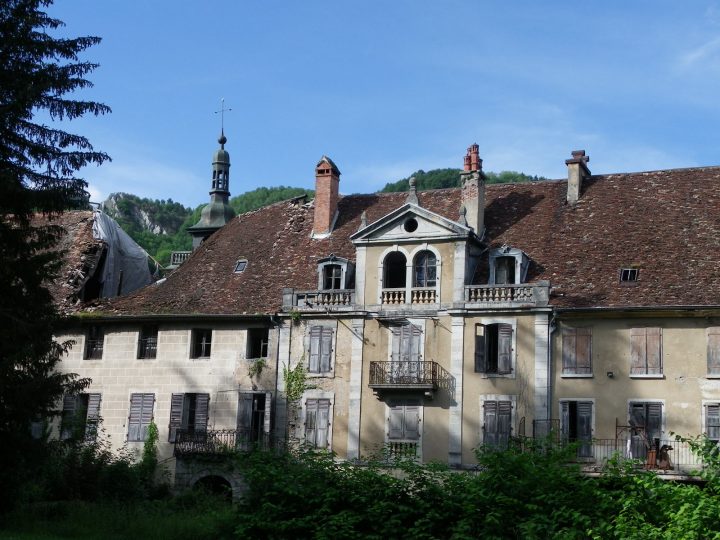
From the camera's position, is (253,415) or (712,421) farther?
(253,415)

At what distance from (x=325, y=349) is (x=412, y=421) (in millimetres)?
4304

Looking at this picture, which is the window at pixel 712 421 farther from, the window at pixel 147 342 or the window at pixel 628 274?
the window at pixel 147 342

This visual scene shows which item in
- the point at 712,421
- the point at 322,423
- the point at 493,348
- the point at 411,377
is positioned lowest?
the point at 322,423

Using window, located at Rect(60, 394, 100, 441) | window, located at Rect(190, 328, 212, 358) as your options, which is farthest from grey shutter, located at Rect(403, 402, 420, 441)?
window, located at Rect(60, 394, 100, 441)

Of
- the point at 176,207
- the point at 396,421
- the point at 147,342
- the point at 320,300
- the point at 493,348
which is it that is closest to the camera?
the point at 493,348

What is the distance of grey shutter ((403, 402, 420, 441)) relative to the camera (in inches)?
1567

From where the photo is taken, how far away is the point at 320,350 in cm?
4203

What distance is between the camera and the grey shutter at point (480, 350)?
39625 millimetres

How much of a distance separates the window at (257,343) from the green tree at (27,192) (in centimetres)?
1288

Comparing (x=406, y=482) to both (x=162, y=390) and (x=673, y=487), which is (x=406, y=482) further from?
(x=162, y=390)

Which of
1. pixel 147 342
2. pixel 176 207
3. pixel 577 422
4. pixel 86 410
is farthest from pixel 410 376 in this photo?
pixel 176 207

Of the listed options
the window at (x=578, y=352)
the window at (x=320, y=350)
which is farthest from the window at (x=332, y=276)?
the window at (x=578, y=352)

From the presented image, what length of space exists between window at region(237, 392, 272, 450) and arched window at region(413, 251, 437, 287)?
270 inches

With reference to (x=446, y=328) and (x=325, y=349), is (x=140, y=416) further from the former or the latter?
(x=446, y=328)
